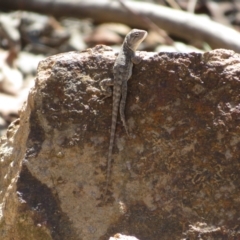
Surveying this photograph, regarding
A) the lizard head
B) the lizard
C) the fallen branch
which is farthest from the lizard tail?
the fallen branch

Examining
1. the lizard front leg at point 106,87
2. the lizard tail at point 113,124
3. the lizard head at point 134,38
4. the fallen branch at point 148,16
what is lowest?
the fallen branch at point 148,16

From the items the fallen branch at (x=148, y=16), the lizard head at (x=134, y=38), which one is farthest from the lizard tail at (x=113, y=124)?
the fallen branch at (x=148, y=16)

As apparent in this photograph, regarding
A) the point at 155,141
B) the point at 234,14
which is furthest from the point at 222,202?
the point at 234,14

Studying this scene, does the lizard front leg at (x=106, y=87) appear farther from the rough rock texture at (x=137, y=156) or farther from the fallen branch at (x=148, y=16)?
the fallen branch at (x=148, y=16)

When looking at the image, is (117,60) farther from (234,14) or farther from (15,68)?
(234,14)

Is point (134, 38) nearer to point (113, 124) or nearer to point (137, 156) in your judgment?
point (113, 124)

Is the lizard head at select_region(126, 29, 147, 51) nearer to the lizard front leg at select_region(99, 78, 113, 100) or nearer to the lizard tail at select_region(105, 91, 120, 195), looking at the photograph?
the lizard front leg at select_region(99, 78, 113, 100)

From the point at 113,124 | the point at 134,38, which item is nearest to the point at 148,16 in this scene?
the point at 134,38

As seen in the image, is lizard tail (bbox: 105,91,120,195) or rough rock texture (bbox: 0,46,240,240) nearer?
rough rock texture (bbox: 0,46,240,240)
